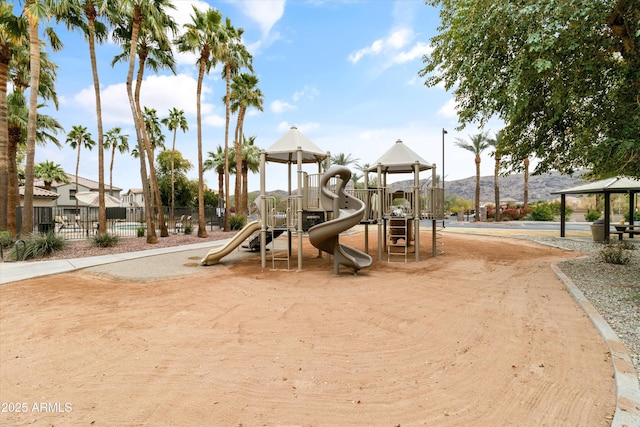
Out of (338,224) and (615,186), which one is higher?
(615,186)

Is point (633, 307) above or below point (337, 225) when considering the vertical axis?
below

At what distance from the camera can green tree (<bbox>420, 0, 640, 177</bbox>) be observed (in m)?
6.97

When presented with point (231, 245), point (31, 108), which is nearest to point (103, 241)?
point (31, 108)

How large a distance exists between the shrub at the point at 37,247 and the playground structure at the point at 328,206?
6813mm

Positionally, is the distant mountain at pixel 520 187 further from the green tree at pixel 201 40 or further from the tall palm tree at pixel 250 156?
the green tree at pixel 201 40

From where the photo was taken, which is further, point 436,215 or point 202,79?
point 202,79

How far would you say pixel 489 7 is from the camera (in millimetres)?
7727

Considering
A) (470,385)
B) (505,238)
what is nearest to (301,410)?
(470,385)

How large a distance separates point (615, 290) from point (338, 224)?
6.56m

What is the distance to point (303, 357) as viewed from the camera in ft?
14.0

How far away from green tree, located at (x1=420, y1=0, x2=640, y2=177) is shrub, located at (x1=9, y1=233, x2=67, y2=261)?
16.0 meters

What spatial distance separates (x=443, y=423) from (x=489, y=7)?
8802 millimetres

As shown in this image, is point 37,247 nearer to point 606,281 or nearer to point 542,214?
point 606,281

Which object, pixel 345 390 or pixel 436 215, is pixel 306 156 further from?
pixel 345 390
